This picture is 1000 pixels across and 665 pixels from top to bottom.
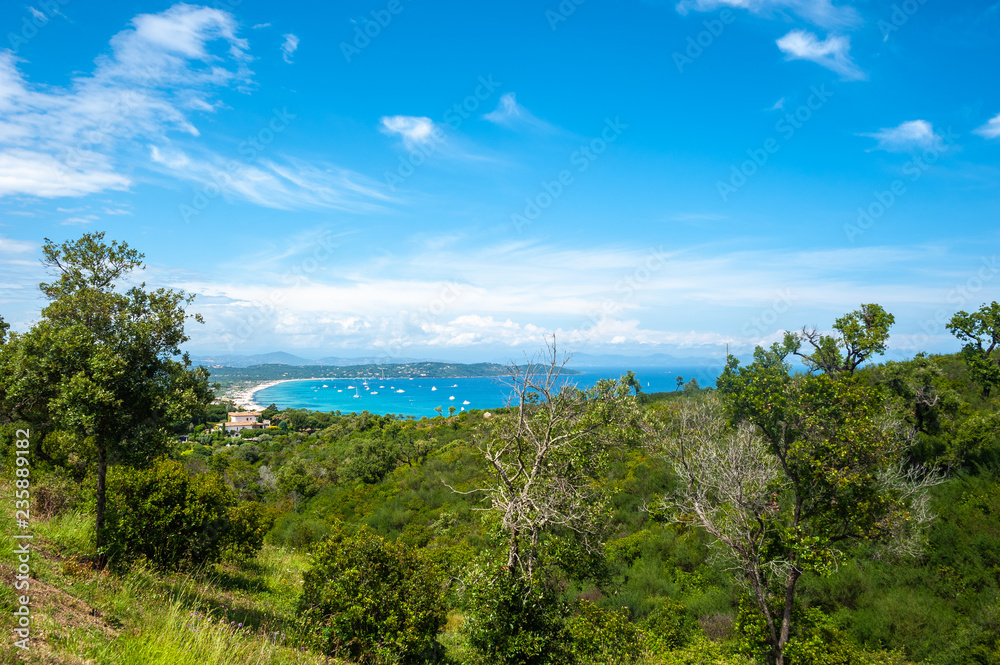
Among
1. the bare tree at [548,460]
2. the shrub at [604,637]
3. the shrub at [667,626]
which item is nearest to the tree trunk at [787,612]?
the shrub at [604,637]

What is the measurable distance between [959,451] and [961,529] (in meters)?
5.25

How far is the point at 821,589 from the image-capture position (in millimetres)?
15305

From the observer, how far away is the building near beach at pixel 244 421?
8338 cm

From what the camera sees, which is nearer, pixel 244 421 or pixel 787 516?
pixel 787 516

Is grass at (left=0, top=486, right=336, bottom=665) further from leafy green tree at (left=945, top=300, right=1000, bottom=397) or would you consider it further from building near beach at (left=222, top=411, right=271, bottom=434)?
building near beach at (left=222, top=411, right=271, bottom=434)

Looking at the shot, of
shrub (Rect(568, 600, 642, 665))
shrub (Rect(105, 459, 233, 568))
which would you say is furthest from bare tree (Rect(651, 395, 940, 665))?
shrub (Rect(105, 459, 233, 568))

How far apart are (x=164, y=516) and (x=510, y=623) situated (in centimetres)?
797

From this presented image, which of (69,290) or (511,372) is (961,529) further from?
(69,290)

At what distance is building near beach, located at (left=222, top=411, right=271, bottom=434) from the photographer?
274 feet

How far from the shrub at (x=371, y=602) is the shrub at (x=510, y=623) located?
1683 mm

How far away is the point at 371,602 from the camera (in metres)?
8.41

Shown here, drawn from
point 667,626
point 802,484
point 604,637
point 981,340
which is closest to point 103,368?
point 604,637

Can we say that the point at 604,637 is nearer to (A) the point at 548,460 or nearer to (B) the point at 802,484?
(A) the point at 548,460

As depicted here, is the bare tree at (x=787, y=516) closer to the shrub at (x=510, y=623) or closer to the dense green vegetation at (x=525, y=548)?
the dense green vegetation at (x=525, y=548)
